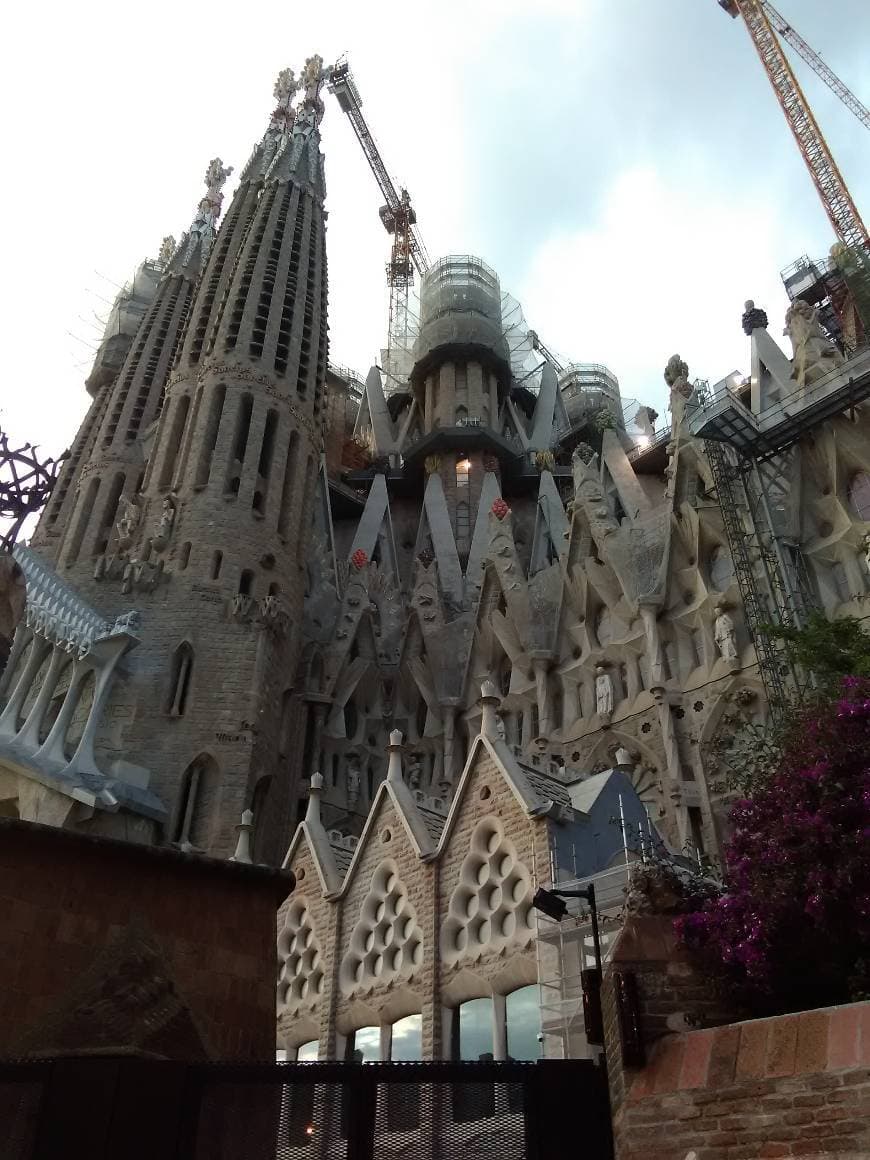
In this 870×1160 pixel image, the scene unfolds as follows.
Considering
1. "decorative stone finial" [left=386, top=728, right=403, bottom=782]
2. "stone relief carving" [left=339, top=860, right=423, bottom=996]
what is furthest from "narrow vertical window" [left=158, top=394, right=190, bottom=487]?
"stone relief carving" [left=339, top=860, right=423, bottom=996]

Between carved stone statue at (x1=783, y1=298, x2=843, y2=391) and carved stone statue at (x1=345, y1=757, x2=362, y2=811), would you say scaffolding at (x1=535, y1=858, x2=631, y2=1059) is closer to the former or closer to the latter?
carved stone statue at (x1=345, y1=757, x2=362, y2=811)

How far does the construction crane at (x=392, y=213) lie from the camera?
203 feet

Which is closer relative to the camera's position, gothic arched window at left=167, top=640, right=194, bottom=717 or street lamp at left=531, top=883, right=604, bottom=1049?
street lamp at left=531, top=883, right=604, bottom=1049

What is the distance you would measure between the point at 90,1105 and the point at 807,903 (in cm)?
526

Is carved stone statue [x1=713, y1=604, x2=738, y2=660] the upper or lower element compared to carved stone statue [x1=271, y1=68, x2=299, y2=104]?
lower

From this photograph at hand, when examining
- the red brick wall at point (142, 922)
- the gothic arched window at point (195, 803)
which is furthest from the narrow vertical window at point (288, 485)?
the red brick wall at point (142, 922)

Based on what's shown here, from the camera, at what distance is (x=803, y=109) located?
44469 millimetres

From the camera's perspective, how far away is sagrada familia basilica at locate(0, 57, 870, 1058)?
15.9m

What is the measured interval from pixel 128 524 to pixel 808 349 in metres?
17.7

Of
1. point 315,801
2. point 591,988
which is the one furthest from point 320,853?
point 591,988

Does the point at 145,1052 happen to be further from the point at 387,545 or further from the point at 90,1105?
the point at 387,545

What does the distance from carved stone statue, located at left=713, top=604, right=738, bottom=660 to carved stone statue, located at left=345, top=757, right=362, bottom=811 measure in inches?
381

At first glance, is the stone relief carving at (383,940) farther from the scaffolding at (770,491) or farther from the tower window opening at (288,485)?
the tower window opening at (288,485)

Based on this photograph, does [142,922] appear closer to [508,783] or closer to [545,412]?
[508,783]
